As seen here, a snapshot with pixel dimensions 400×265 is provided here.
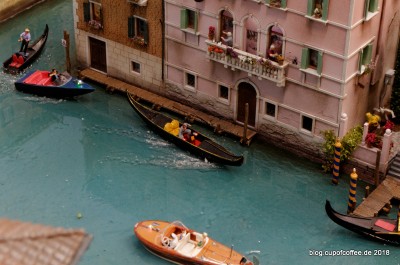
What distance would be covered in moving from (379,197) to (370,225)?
204 cm

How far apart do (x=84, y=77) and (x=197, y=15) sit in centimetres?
806

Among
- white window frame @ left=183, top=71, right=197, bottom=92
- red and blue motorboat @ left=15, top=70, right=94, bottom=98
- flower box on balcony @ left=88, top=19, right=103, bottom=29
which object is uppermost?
flower box on balcony @ left=88, top=19, right=103, bottom=29

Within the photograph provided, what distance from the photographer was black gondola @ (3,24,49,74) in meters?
35.8

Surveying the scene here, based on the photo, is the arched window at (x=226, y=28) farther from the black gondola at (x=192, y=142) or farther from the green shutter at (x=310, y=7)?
the black gondola at (x=192, y=142)

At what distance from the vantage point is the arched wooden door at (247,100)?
30.0 m

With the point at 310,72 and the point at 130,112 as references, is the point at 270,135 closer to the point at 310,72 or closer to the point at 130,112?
the point at 310,72

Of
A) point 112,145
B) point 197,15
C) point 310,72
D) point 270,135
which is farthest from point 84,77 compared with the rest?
point 310,72

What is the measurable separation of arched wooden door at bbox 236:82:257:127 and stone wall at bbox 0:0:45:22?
18.3 metres

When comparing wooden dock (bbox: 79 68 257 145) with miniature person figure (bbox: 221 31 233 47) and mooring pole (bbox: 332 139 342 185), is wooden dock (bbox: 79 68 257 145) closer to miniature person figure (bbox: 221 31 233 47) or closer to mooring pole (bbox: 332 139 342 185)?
miniature person figure (bbox: 221 31 233 47)

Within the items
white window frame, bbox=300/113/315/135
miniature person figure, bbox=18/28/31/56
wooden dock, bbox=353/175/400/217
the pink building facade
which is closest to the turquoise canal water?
wooden dock, bbox=353/175/400/217

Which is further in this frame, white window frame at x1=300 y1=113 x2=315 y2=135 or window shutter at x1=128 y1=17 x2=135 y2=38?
window shutter at x1=128 y1=17 x2=135 y2=38

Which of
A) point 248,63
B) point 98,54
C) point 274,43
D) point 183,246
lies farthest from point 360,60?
point 98,54

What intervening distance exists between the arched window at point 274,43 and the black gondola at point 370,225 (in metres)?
6.65

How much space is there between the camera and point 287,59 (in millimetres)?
27656
